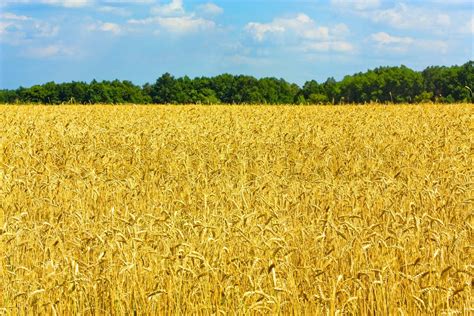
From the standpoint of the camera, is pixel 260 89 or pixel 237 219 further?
pixel 260 89

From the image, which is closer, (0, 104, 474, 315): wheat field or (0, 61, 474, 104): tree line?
(0, 104, 474, 315): wheat field

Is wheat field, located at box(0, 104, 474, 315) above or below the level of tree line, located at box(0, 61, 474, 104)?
below

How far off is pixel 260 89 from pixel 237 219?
55.0 metres

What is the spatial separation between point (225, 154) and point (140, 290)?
22.4 ft

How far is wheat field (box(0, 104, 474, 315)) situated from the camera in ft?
14.4

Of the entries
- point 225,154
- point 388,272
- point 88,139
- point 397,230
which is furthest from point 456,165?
point 88,139

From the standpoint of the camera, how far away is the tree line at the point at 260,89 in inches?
2055

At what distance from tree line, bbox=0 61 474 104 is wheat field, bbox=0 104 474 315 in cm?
3658

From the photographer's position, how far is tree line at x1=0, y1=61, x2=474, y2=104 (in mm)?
52188

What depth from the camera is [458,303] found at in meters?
4.54

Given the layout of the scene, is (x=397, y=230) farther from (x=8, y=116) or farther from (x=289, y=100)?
(x=289, y=100)

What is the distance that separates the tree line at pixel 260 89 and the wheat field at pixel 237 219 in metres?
36.6

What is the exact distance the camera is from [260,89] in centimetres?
6006

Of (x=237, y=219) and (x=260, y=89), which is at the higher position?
(x=260, y=89)
